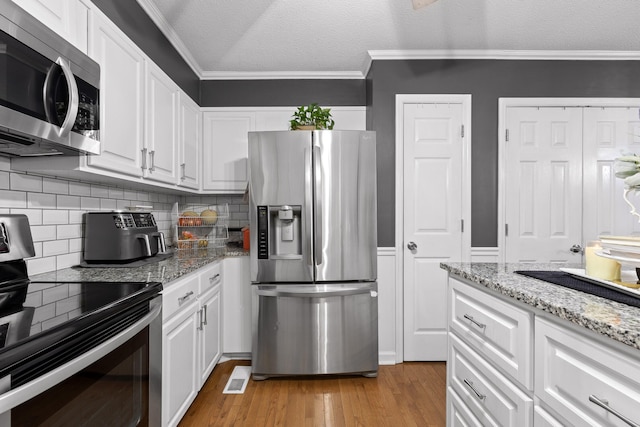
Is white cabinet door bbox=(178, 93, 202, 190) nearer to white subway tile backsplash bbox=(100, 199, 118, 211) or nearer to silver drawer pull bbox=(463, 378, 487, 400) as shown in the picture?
white subway tile backsplash bbox=(100, 199, 118, 211)

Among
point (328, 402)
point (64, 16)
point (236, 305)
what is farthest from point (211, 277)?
point (64, 16)

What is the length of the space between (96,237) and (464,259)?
8.42 feet

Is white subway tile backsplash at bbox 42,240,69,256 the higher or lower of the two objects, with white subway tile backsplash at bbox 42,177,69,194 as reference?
lower

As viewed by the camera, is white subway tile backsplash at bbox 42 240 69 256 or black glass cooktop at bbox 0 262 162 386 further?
white subway tile backsplash at bbox 42 240 69 256

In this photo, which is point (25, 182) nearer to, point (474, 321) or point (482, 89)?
point (474, 321)

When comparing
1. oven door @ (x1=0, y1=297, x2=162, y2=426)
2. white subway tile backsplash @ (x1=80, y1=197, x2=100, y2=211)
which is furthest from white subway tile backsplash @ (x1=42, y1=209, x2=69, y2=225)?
oven door @ (x1=0, y1=297, x2=162, y2=426)

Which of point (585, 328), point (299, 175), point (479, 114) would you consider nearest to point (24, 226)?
point (299, 175)

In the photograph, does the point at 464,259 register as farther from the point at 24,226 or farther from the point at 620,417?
the point at 24,226

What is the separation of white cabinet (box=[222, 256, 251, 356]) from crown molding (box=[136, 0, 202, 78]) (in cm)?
163

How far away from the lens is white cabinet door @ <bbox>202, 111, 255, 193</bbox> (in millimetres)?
3242

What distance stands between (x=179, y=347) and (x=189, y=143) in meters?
1.66

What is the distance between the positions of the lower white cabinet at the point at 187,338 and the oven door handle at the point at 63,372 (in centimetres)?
39

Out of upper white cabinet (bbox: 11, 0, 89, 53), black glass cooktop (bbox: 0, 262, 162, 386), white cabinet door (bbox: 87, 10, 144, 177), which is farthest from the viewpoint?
white cabinet door (bbox: 87, 10, 144, 177)

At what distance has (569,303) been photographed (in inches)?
35.0
